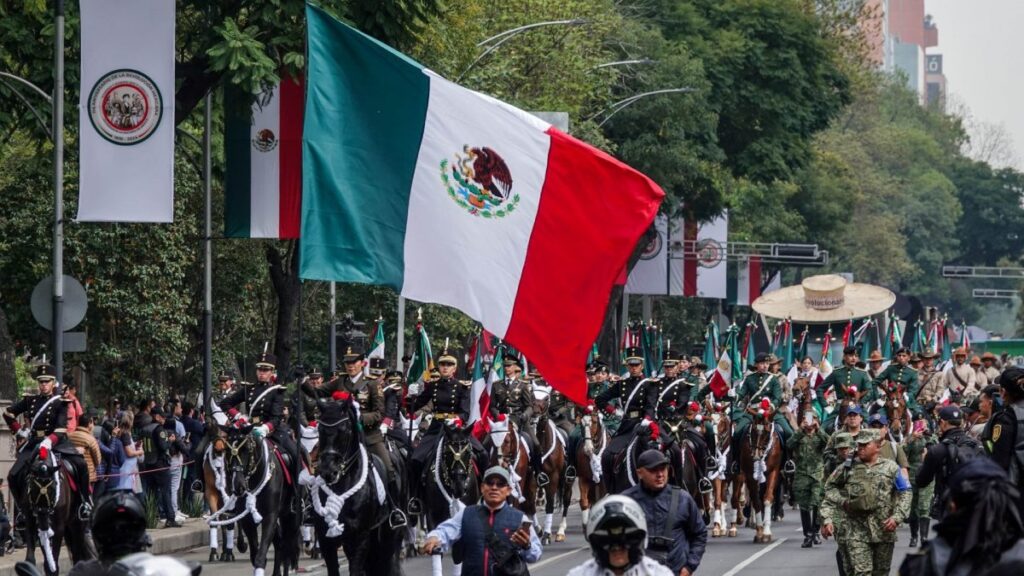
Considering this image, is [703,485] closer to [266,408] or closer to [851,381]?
[266,408]

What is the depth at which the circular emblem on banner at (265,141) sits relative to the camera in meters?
21.1

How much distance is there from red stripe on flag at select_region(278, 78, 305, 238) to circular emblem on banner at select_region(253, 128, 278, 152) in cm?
12

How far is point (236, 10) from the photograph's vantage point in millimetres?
26359

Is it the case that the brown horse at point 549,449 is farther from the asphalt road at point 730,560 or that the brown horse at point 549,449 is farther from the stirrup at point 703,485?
the stirrup at point 703,485

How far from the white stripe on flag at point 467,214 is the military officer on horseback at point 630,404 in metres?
7.22

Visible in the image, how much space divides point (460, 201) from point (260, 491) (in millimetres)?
6313

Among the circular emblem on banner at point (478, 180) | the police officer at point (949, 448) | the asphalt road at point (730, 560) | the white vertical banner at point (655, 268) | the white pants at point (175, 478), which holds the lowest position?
the asphalt road at point (730, 560)

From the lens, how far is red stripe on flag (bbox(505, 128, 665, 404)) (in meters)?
16.0

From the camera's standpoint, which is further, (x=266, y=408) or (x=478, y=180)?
(x=266, y=408)

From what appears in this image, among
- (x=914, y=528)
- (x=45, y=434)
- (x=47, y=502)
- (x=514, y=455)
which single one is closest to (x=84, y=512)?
(x=47, y=502)

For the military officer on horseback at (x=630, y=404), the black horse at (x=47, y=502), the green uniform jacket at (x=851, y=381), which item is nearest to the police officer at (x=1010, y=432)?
the military officer on horseback at (x=630, y=404)

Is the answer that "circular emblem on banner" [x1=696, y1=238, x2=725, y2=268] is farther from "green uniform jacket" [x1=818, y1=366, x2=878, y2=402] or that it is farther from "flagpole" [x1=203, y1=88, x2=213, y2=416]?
"flagpole" [x1=203, y1=88, x2=213, y2=416]

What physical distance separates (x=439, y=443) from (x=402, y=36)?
20.1 ft

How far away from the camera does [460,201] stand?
55.1 ft
